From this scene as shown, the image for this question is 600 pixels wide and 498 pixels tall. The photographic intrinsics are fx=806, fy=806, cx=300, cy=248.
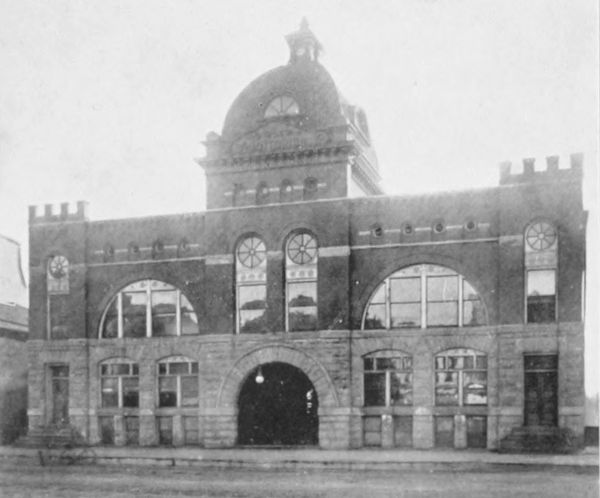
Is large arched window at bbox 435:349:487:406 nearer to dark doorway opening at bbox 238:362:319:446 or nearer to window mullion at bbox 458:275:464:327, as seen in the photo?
window mullion at bbox 458:275:464:327

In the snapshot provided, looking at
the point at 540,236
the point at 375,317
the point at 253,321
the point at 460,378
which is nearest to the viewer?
the point at 540,236

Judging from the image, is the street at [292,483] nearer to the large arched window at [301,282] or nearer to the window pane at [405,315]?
the window pane at [405,315]

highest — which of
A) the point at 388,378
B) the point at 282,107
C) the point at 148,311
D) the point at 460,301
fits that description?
the point at 282,107

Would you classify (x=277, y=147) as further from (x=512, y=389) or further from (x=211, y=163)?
(x=512, y=389)

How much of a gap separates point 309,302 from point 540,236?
27.0ft

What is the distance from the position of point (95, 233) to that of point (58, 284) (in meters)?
2.60

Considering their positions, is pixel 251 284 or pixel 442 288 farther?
pixel 251 284

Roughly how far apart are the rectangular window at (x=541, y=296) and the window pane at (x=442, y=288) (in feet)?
7.97

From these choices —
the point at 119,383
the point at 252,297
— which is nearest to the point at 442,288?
Answer: the point at 252,297

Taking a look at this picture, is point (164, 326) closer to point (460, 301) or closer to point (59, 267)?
point (59, 267)

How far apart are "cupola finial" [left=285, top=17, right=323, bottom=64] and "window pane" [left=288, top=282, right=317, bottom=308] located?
9.22 meters

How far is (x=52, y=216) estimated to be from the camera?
32.4 meters

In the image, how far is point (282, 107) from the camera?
30.1m

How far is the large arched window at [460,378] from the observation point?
88.4ft
